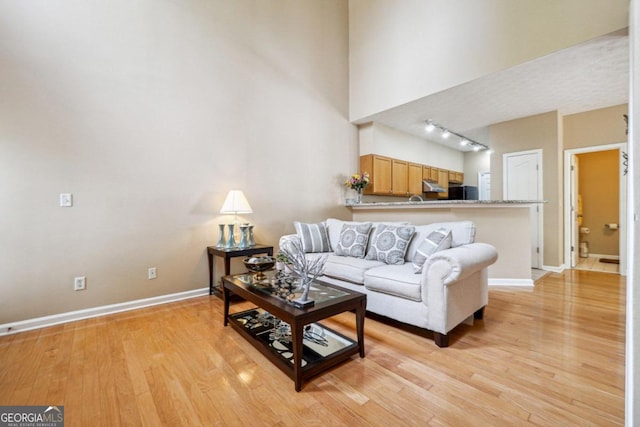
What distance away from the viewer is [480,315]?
264cm

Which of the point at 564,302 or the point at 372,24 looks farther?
the point at 372,24

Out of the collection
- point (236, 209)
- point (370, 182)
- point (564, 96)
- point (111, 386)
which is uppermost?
point (564, 96)

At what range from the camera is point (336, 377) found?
5.70ft

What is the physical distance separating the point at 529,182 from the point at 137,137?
596 centimetres

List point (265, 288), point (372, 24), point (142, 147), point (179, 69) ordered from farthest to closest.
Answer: point (372, 24) → point (179, 69) → point (142, 147) → point (265, 288)

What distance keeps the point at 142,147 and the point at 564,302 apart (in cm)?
500

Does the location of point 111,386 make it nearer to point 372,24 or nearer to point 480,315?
point 480,315

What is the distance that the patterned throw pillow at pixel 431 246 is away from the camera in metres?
2.38

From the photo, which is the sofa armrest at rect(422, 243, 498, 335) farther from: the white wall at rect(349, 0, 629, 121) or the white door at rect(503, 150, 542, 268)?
the white door at rect(503, 150, 542, 268)

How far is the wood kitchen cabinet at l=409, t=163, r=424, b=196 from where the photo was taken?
5914 mm

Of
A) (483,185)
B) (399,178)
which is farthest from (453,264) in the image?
(483,185)

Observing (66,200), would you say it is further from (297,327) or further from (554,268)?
(554,268)

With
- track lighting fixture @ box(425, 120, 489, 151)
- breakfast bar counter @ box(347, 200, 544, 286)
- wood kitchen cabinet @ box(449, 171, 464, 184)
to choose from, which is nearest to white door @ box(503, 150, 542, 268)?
track lighting fixture @ box(425, 120, 489, 151)

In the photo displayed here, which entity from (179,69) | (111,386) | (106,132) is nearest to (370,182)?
(179,69)
